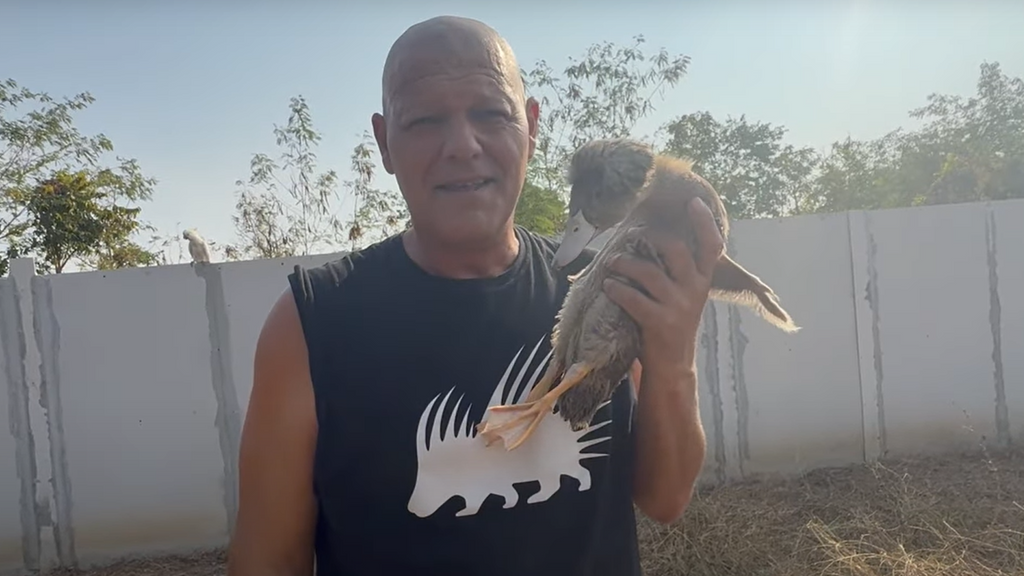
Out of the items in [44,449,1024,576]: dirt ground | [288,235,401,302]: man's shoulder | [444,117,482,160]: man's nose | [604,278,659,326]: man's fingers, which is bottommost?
[44,449,1024,576]: dirt ground

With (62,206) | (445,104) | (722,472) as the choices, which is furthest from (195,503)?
(62,206)

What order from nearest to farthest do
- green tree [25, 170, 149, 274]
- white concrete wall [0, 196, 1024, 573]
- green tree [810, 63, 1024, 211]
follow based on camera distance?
white concrete wall [0, 196, 1024, 573] → green tree [25, 170, 149, 274] → green tree [810, 63, 1024, 211]

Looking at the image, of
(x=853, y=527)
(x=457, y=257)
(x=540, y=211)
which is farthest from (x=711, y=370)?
(x=457, y=257)

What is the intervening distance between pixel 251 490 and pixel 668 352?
0.88 meters

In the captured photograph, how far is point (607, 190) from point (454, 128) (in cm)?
39

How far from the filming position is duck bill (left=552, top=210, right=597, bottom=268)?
60.9 inches

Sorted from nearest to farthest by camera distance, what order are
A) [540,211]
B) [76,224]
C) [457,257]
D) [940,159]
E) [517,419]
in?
[517,419] < [457,257] < [540,211] < [76,224] < [940,159]

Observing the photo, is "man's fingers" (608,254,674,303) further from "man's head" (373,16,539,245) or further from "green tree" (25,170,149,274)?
"green tree" (25,170,149,274)

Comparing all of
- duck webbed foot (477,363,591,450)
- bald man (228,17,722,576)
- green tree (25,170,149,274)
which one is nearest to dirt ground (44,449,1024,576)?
bald man (228,17,722,576)

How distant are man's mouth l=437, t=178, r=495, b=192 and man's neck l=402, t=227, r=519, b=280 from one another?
0.14 meters

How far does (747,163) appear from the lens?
11398mm

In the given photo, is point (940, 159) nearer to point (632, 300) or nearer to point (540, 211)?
point (540, 211)

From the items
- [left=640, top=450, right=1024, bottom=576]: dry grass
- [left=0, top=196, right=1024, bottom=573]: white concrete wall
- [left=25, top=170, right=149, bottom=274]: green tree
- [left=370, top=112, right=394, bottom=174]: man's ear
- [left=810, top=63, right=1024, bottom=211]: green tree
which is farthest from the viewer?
[left=810, top=63, right=1024, bottom=211]: green tree

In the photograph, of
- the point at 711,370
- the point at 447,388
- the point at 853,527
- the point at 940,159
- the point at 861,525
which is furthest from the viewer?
the point at 940,159
